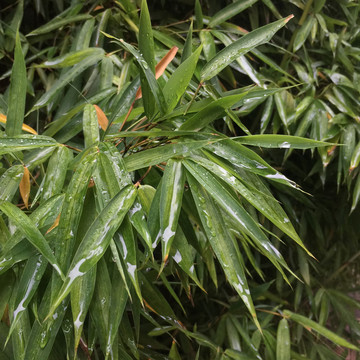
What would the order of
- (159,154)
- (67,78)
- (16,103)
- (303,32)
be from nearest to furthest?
(159,154), (16,103), (67,78), (303,32)

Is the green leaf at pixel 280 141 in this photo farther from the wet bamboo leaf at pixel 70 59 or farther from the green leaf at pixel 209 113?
the wet bamboo leaf at pixel 70 59

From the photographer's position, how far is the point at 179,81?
0.74 metres

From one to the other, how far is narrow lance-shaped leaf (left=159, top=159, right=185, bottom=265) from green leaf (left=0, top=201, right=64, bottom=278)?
14cm

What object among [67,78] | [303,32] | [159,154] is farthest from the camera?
[303,32]

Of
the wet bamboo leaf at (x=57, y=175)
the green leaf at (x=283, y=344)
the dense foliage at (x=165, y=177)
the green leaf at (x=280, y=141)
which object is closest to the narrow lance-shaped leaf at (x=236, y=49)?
the dense foliage at (x=165, y=177)

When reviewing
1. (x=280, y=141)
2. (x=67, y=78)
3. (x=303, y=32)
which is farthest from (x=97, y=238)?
(x=303, y=32)

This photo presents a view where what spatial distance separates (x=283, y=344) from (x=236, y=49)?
30.4 inches

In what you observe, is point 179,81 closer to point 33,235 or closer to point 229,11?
point 33,235

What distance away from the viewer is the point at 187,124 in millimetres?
742

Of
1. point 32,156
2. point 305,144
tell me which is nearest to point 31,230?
point 32,156

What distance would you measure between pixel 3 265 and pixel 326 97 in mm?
1006

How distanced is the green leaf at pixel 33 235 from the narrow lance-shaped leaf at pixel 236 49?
351mm

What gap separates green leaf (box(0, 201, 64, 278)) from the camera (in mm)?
621

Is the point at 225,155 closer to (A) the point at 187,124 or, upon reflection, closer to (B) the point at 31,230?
(A) the point at 187,124
